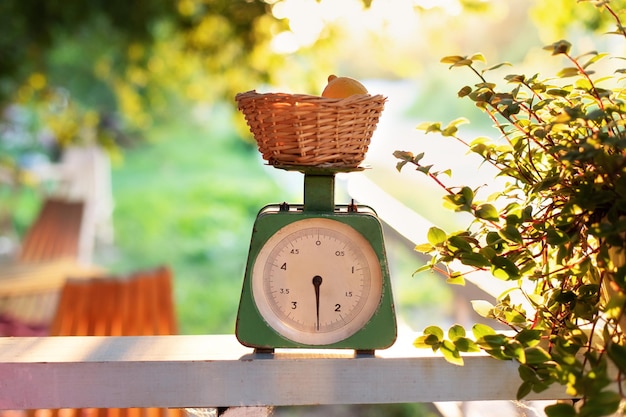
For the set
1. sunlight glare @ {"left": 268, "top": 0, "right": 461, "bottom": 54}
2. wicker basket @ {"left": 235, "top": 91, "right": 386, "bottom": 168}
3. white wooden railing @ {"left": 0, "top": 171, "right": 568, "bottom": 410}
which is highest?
sunlight glare @ {"left": 268, "top": 0, "right": 461, "bottom": 54}

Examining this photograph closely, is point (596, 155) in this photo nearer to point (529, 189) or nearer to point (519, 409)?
point (529, 189)

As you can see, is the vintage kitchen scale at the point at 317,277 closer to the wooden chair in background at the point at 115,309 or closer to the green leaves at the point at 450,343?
the green leaves at the point at 450,343

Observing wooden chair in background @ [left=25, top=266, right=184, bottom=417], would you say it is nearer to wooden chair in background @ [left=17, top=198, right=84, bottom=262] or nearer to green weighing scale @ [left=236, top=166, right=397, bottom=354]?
green weighing scale @ [left=236, top=166, right=397, bottom=354]

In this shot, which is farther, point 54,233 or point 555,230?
point 54,233

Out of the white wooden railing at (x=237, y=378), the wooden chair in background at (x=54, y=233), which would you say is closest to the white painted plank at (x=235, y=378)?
the white wooden railing at (x=237, y=378)

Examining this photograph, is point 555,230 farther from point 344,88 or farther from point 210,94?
point 210,94

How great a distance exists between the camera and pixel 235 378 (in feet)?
2.81

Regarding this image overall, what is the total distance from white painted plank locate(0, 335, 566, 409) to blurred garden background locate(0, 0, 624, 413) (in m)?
0.31

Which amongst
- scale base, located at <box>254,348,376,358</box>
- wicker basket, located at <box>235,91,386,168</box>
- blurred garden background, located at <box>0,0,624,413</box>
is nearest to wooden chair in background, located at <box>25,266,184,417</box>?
blurred garden background, located at <box>0,0,624,413</box>

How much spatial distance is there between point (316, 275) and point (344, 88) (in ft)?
0.75

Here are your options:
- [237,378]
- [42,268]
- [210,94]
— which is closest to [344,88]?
[237,378]

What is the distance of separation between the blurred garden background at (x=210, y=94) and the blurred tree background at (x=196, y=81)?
0.06ft

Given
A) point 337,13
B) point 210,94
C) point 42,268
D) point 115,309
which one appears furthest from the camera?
point 210,94

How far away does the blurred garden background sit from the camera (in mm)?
3305
